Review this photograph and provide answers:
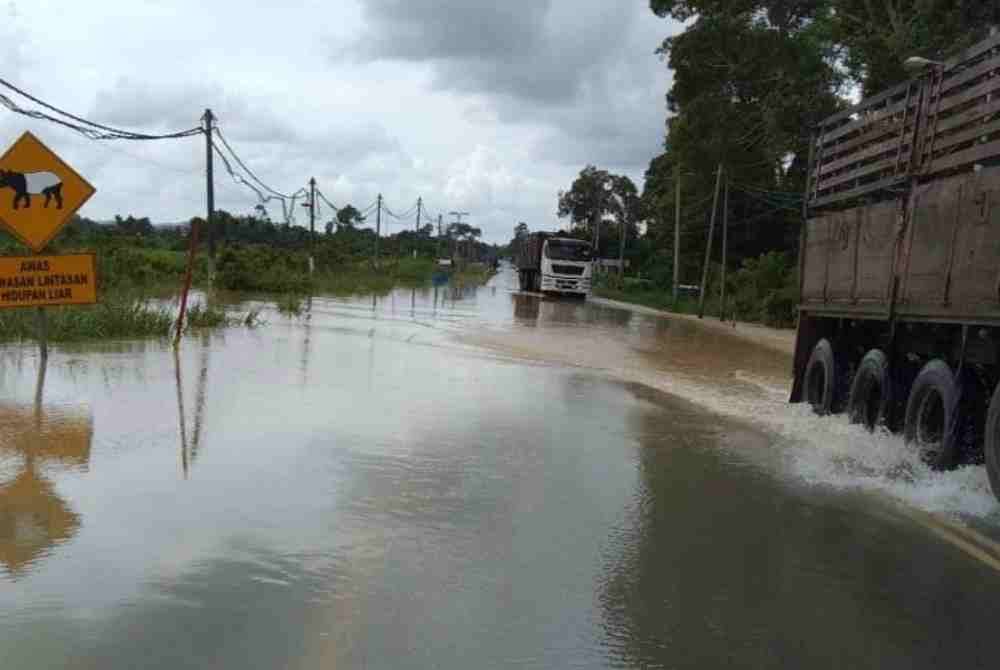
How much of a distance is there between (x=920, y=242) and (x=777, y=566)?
13.5 feet

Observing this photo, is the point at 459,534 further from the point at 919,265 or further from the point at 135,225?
the point at 135,225

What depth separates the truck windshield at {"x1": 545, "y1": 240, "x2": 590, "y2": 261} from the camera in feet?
165

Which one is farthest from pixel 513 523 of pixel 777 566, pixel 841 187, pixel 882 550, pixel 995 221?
pixel 841 187

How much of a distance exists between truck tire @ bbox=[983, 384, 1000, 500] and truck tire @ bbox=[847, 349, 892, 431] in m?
2.51

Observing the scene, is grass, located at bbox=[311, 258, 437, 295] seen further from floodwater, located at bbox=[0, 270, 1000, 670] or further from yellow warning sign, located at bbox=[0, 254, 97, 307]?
floodwater, located at bbox=[0, 270, 1000, 670]

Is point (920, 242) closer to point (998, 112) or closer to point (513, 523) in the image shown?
point (998, 112)

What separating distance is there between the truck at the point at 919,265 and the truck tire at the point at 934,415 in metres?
0.01

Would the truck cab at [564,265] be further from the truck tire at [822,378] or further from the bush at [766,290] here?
the truck tire at [822,378]

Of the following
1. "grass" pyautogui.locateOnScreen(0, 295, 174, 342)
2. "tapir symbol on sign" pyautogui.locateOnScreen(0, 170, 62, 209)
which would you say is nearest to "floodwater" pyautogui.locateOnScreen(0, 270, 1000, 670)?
"tapir symbol on sign" pyautogui.locateOnScreen(0, 170, 62, 209)

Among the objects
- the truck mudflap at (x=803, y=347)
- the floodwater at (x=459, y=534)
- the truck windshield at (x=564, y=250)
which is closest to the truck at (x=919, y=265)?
the truck mudflap at (x=803, y=347)

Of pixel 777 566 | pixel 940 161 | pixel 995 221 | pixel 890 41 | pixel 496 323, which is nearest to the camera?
pixel 777 566

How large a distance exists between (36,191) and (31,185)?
114 millimetres

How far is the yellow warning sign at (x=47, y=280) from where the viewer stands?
12336mm

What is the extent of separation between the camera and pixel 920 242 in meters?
8.21
